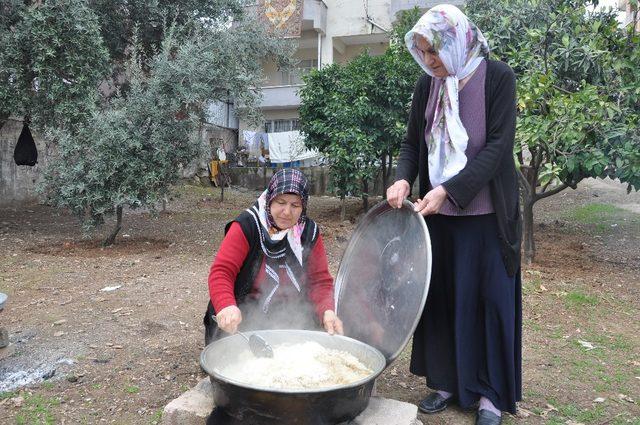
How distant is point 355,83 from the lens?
393 inches

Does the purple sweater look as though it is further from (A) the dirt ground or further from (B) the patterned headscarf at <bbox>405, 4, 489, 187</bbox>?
(A) the dirt ground

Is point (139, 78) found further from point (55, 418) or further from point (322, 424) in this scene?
point (322, 424)

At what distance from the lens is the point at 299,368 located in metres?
2.33

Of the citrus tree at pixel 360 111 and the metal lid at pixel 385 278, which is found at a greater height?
the citrus tree at pixel 360 111

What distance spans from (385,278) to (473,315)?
460 mm

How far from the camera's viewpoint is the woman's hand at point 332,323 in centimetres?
260


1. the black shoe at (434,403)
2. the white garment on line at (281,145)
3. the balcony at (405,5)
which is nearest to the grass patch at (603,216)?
the black shoe at (434,403)

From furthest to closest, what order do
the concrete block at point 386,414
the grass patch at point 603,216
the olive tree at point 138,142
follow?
the grass patch at point 603,216 → the olive tree at point 138,142 → the concrete block at point 386,414

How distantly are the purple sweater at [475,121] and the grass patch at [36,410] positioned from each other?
2.39 m

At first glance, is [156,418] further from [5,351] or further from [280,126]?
[280,126]

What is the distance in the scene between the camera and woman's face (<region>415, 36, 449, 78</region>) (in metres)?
2.39

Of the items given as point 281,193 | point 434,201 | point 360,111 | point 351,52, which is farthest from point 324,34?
point 434,201

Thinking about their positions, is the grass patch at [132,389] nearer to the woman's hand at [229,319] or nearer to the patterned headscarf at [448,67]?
the woman's hand at [229,319]

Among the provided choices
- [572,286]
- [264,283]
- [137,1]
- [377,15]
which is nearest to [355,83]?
[137,1]
